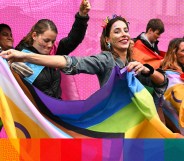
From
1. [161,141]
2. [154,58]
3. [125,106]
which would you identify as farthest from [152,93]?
[154,58]

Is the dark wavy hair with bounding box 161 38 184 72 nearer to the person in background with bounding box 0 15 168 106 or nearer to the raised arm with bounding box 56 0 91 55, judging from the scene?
the person in background with bounding box 0 15 168 106

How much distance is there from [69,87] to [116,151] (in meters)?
1.56

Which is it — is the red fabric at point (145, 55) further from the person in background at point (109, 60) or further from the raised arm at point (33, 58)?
the raised arm at point (33, 58)

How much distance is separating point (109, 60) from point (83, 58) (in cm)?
24

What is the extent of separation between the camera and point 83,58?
3.41 meters

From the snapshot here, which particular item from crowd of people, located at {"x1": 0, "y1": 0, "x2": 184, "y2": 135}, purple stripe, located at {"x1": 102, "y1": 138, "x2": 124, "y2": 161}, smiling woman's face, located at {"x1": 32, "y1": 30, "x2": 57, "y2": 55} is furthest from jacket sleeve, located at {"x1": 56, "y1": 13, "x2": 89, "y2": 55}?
purple stripe, located at {"x1": 102, "y1": 138, "x2": 124, "y2": 161}

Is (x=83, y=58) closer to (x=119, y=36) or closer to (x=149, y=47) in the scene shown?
(x=119, y=36)

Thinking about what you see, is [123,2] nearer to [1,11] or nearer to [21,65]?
[1,11]

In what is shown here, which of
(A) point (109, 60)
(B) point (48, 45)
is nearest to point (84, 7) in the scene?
(B) point (48, 45)

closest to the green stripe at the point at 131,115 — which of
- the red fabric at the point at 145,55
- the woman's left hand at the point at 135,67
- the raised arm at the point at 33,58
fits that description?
the woman's left hand at the point at 135,67

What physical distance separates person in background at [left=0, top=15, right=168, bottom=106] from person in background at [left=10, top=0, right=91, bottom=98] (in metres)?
0.29

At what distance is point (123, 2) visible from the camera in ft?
18.9

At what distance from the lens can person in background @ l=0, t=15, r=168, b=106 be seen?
3.16m

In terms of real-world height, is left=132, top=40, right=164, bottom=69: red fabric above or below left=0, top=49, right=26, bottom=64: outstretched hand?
below
